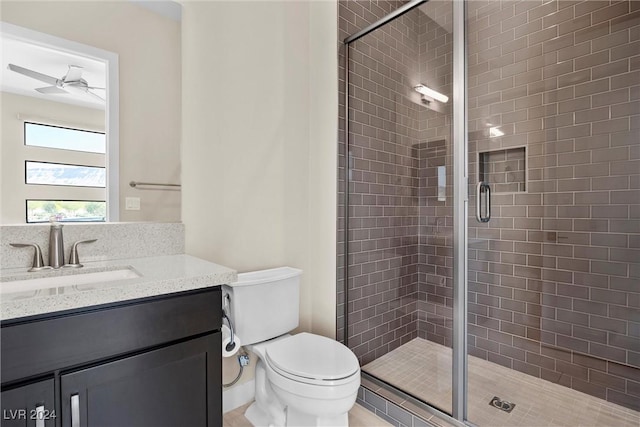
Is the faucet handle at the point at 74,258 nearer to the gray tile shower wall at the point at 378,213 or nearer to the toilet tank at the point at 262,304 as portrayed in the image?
the toilet tank at the point at 262,304

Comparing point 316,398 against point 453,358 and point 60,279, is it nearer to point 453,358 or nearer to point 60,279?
point 453,358

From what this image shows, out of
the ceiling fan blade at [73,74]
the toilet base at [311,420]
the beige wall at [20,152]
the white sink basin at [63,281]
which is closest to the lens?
the white sink basin at [63,281]

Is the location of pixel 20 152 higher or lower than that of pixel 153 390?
higher

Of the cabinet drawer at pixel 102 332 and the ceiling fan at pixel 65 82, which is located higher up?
the ceiling fan at pixel 65 82

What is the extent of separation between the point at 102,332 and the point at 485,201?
5.61 feet

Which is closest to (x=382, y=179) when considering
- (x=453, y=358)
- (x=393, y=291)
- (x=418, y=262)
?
(x=418, y=262)

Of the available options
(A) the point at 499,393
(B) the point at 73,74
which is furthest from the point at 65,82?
(A) the point at 499,393

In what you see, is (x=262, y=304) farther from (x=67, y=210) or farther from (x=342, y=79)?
(x=342, y=79)

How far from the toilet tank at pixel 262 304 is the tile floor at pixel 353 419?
1.51 feet

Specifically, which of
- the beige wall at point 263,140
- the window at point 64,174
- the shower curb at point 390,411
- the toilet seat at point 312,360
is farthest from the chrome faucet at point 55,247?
the shower curb at point 390,411

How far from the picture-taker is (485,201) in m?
1.75

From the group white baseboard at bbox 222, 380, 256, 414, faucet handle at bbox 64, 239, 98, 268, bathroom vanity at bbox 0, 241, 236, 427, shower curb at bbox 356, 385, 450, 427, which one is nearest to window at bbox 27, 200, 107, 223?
faucet handle at bbox 64, 239, 98, 268

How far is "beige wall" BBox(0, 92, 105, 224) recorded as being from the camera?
3.90 ft

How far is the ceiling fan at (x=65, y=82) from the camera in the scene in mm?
1239
